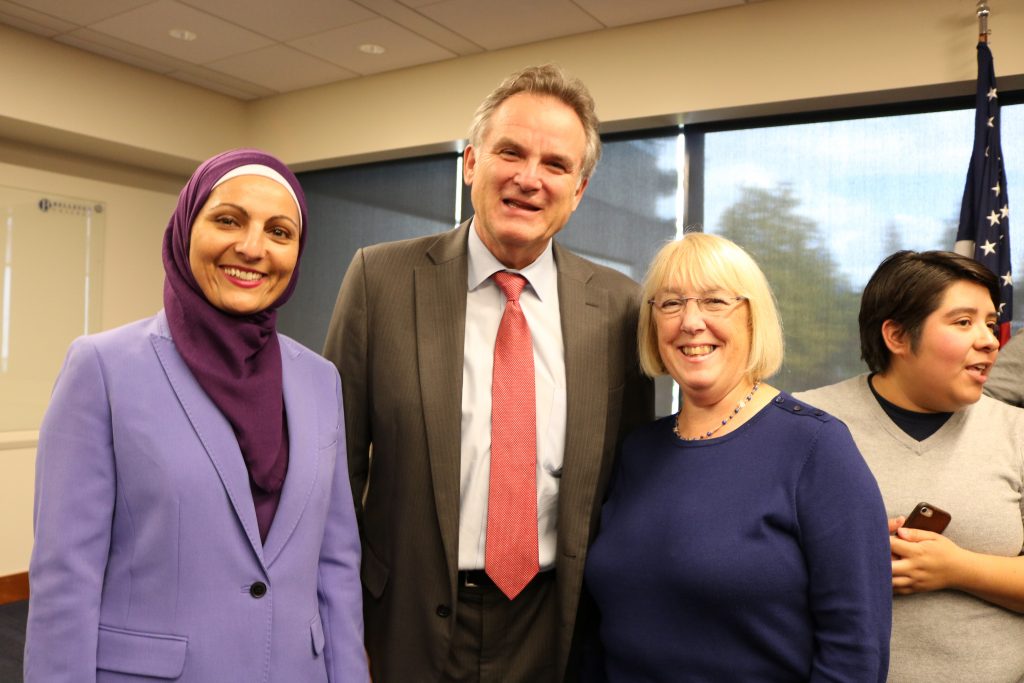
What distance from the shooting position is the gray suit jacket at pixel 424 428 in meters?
1.65

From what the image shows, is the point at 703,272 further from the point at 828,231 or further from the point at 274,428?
the point at 828,231

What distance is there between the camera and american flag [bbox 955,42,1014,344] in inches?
131

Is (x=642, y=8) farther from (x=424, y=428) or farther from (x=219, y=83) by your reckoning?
(x=424, y=428)

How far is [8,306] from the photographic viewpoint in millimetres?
4891

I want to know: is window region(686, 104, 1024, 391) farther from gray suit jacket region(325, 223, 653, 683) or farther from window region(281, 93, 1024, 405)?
gray suit jacket region(325, 223, 653, 683)

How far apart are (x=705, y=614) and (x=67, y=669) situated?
0.99 m

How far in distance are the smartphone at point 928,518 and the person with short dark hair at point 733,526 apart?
0.76ft

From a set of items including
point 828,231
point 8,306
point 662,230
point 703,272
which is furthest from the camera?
point 8,306

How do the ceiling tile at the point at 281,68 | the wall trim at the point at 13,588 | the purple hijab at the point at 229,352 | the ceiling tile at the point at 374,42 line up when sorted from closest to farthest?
the purple hijab at the point at 229,352 < the ceiling tile at the point at 374,42 < the ceiling tile at the point at 281,68 < the wall trim at the point at 13,588

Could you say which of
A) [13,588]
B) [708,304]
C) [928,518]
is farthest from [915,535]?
[13,588]

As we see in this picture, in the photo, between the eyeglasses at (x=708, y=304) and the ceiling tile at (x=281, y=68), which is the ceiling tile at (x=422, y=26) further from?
the eyeglasses at (x=708, y=304)

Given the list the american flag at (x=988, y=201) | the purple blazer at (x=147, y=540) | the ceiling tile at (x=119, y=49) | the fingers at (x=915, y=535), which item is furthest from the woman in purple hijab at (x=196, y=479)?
the ceiling tile at (x=119, y=49)

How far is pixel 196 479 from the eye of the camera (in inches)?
48.4

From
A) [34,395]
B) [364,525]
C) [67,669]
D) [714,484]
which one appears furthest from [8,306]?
[714,484]
